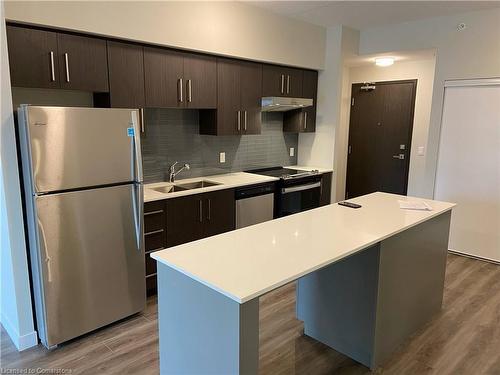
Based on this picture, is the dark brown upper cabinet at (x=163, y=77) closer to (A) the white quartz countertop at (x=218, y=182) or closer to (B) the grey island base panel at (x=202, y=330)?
(A) the white quartz countertop at (x=218, y=182)

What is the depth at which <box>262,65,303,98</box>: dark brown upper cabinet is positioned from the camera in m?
4.25

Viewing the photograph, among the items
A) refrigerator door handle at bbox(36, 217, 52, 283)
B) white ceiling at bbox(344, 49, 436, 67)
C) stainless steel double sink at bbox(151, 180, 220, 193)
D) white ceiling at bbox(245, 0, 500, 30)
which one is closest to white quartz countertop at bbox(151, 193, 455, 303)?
refrigerator door handle at bbox(36, 217, 52, 283)

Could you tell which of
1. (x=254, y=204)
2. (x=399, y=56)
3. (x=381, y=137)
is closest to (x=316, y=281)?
(x=254, y=204)

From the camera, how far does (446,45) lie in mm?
4176

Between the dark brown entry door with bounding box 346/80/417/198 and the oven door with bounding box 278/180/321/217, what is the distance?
1.66m

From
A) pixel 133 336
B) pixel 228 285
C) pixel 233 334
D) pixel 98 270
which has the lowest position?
pixel 133 336

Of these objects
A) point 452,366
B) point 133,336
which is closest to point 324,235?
point 452,366

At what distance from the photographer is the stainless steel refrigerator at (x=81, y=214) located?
2.31 meters

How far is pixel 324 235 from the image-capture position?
2119 millimetres

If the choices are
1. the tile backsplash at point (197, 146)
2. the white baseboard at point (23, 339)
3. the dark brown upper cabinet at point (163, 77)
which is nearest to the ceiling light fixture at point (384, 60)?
the tile backsplash at point (197, 146)

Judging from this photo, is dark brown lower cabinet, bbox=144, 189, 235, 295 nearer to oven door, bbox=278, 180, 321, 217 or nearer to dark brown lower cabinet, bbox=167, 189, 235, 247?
dark brown lower cabinet, bbox=167, 189, 235, 247

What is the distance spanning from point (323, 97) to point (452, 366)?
349 centimetres

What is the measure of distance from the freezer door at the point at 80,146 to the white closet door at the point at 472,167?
3550mm

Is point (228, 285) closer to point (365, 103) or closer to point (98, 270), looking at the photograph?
point (98, 270)
